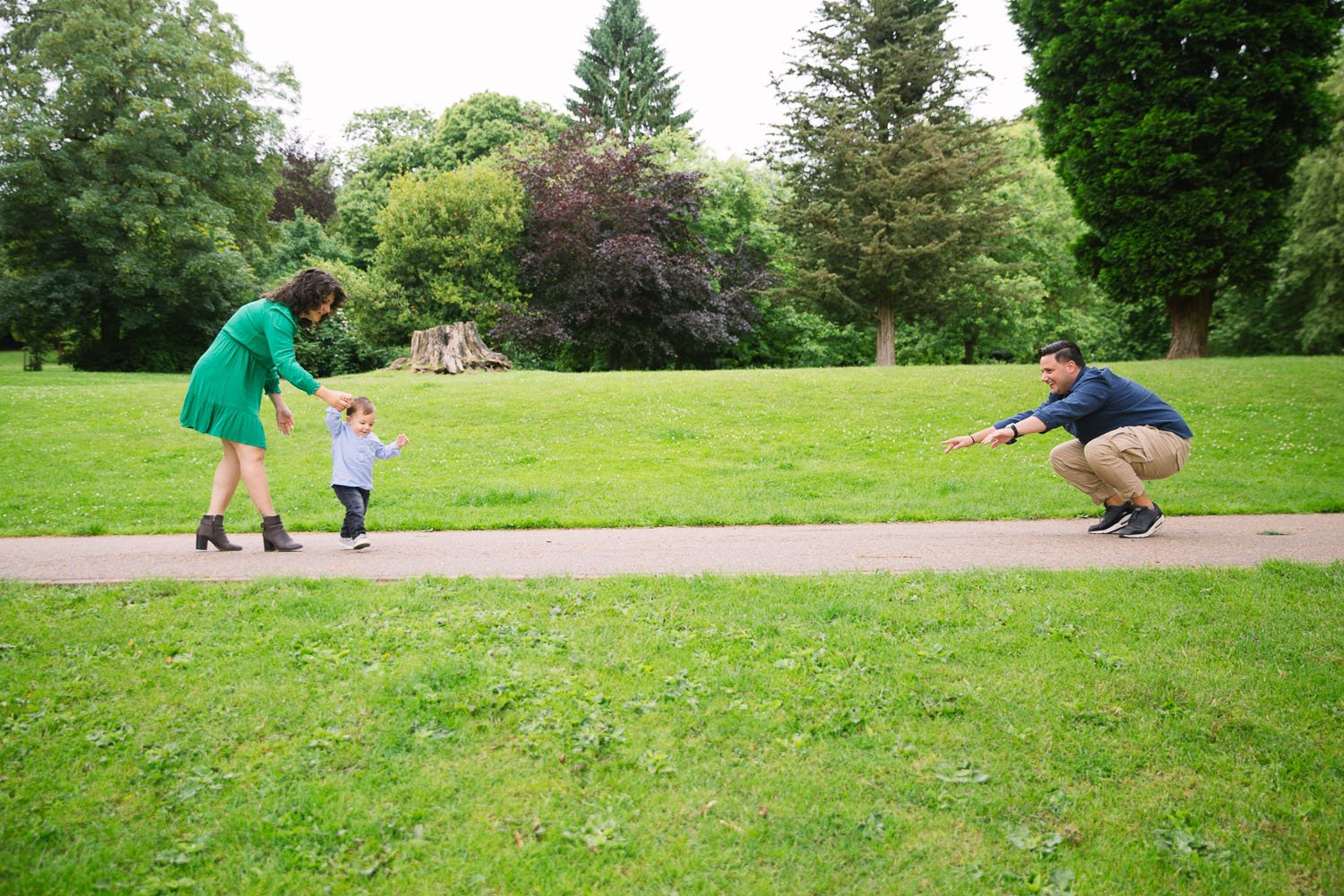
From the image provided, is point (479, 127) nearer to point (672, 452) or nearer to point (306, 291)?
point (672, 452)

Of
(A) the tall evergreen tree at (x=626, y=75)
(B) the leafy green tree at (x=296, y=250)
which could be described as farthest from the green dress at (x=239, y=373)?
(A) the tall evergreen tree at (x=626, y=75)

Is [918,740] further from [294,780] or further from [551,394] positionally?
[551,394]

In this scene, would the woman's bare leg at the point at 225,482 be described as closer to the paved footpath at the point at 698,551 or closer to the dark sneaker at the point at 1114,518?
the paved footpath at the point at 698,551

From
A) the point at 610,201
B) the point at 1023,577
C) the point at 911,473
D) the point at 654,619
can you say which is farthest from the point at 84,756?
the point at 610,201

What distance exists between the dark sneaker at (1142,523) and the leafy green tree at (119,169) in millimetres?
33086

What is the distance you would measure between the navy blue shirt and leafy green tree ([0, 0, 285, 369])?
1278 inches

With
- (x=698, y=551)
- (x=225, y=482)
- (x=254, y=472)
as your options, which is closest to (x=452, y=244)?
(x=225, y=482)

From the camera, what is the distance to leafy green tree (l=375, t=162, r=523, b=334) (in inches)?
1177

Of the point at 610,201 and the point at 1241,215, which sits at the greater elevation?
the point at 610,201

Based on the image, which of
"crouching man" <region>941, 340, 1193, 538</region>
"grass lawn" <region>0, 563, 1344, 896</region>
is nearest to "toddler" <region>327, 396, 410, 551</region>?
"grass lawn" <region>0, 563, 1344, 896</region>

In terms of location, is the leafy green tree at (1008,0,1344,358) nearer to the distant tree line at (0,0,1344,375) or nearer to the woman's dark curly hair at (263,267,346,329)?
the distant tree line at (0,0,1344,375)

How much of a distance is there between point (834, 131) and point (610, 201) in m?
8.51

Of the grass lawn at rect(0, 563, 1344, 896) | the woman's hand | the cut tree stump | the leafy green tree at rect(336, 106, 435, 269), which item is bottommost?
the grass lawn at rect(0, 563, 1344, 896)

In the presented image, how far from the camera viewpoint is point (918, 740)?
3.64 metres
